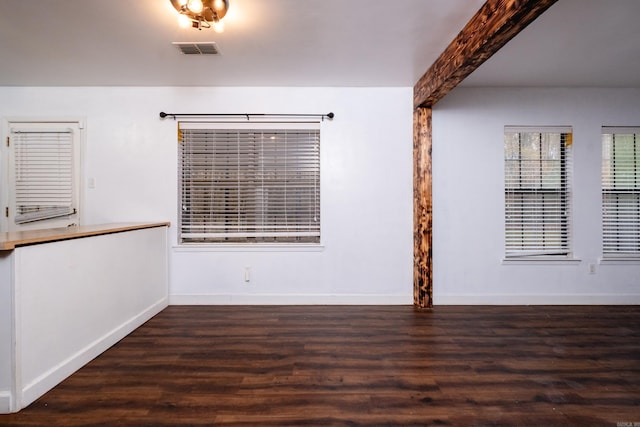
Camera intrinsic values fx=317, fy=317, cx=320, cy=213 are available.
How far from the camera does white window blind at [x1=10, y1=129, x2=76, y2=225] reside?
3.62 m

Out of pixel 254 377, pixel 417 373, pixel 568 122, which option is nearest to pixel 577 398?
pixel 417 373

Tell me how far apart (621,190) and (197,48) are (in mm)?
4962

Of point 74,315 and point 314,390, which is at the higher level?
point 74,315

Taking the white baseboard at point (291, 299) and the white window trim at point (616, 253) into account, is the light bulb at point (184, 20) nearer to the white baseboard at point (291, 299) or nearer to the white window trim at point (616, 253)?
the white baseboard at point (291, 299)

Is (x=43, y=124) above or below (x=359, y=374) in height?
above

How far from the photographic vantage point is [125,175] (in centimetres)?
369

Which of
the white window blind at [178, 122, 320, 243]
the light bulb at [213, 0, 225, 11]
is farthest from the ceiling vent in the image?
the white window blind at [178, 122, 320, 243]

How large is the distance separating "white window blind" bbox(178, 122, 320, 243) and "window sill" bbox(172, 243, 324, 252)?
0.11 meters

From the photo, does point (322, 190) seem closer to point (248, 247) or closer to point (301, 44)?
point (248, 247)

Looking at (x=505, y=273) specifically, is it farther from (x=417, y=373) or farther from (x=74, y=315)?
(x=74, y=315)

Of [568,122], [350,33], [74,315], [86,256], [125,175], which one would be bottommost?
[74,315]

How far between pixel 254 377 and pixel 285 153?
245cm

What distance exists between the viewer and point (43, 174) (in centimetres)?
364

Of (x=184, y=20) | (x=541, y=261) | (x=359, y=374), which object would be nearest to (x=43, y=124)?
(x=184, y=20)
